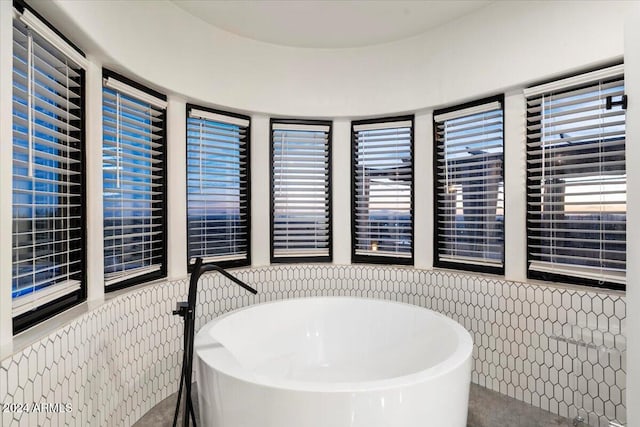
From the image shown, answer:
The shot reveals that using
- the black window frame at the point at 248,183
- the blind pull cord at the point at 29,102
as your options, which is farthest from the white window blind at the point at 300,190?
the blind pull cord at the point at 29,102

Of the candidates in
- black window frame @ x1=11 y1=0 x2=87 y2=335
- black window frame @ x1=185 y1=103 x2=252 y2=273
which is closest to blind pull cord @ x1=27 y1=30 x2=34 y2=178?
black window frame @ x1=11 y1=0 x2=87 y2=335

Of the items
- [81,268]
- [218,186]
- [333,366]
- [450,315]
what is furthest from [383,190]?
[81,268]

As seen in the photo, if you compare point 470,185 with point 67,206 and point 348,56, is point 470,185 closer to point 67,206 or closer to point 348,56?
point 348,56

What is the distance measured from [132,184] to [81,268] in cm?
67

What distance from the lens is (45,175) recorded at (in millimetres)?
1791

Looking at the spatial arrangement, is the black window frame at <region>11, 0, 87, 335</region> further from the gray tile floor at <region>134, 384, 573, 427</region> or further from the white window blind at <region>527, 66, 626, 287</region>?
the white window blind at <region>527, 66, 626, 287</region>

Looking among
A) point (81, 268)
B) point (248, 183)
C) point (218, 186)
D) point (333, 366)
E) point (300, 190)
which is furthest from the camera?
point (300, 190)

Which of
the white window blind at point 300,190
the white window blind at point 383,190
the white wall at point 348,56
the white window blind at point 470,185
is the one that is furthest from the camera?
the white window blind at point 300,190

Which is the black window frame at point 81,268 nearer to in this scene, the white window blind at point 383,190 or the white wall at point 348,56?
the white wall at point 348,56

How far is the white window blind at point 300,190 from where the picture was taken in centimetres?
345

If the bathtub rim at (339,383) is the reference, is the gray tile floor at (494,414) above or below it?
below

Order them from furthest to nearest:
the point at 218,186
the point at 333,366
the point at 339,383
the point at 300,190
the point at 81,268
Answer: the point at 300,190 < the point at 218,186 < the point at 333,366 < the point at 81,268 < the point at 339,383

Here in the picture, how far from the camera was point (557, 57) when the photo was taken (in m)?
2.37

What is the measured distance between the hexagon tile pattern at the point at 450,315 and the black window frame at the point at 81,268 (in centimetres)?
13
